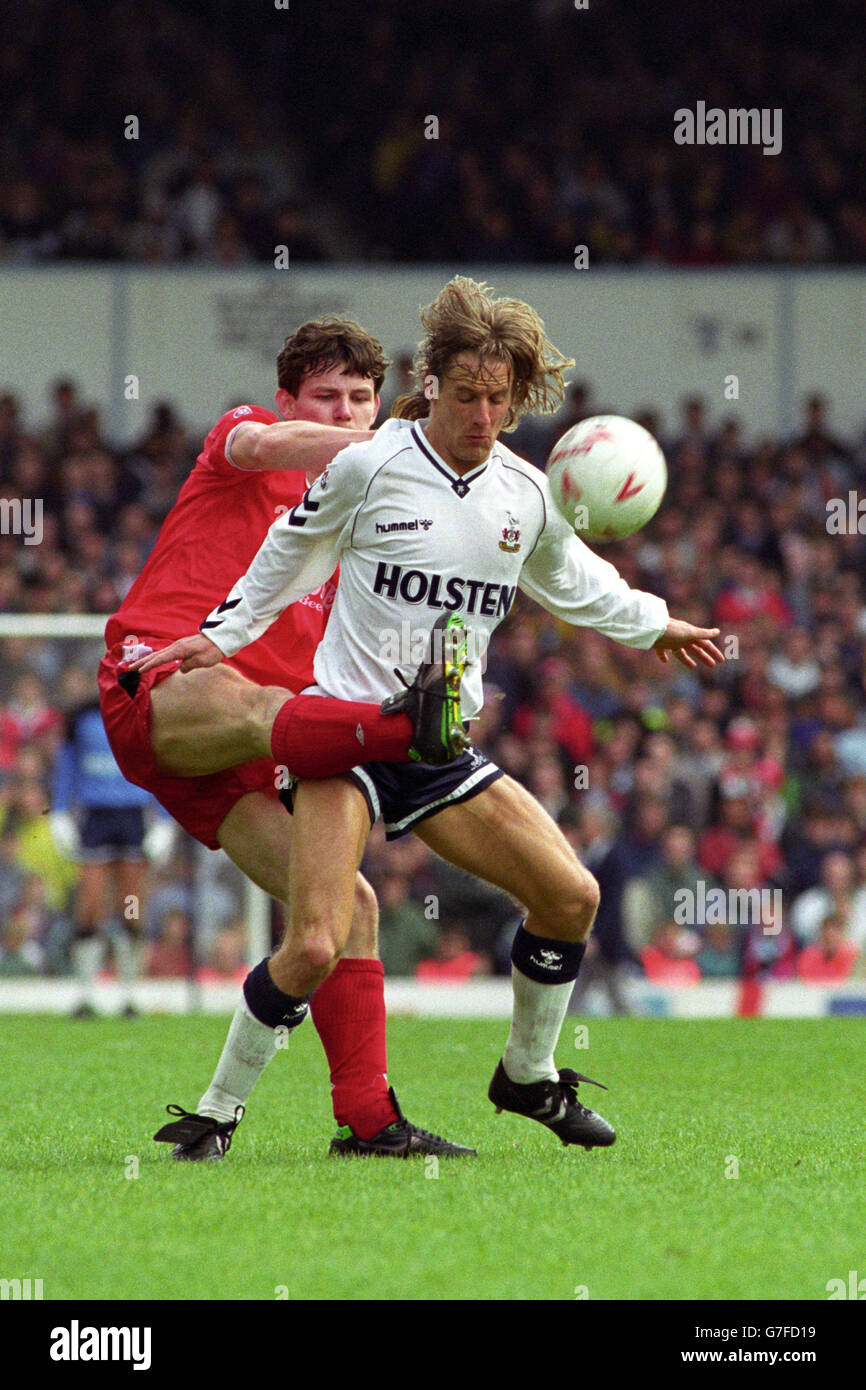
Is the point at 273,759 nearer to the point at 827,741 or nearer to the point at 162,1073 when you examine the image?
the point at 162,1073

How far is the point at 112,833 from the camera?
39.9 ft

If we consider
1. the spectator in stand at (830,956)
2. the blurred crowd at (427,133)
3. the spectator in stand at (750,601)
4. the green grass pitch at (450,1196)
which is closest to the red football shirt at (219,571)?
the green grass pitch at (450,1196)

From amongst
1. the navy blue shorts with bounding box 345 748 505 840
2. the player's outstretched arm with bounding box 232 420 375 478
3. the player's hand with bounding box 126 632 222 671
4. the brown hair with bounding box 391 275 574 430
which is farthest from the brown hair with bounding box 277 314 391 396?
the navy blue shorts with bounding box 345 748 505 840

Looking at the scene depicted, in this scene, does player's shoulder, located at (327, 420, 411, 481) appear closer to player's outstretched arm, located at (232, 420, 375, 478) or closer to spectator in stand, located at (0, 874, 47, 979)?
player's outstretched arm, located at (232, 420, 375, 478)

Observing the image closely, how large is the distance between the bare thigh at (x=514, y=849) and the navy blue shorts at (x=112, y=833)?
7.02 meters

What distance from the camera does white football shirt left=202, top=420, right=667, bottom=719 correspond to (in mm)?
5254

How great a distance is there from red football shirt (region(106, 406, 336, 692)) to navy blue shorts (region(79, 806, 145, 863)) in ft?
20.4

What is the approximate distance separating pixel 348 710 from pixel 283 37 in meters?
16.2

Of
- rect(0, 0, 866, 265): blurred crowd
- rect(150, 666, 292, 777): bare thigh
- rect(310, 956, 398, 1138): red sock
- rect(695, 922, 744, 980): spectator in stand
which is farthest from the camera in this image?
rect(0, 0, 866, 265): blurred crowd

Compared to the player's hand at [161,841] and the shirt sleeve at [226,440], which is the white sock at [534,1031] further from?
the player's hand at [161,841]

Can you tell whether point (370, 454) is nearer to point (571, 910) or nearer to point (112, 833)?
point (571, 910)

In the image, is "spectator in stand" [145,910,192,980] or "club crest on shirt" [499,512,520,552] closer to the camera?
"club crest on shirt" [499,512,520,552]
